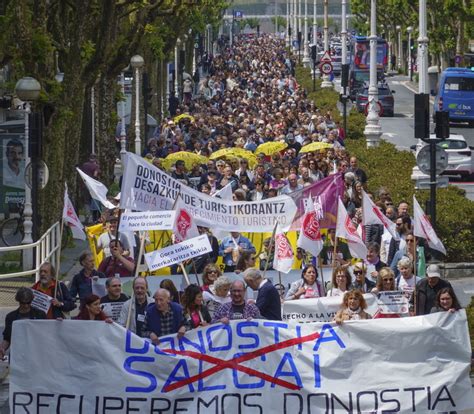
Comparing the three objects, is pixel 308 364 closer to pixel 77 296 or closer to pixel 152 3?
pixel 77 296

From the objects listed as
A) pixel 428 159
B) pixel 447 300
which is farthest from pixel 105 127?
pixel 447 300

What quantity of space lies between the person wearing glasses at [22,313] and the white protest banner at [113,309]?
824mm

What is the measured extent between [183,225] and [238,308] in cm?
279

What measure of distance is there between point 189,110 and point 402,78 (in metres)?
44.0

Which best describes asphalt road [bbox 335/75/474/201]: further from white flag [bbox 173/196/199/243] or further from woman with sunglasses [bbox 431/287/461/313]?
woman with sunglasses [bbox 431/287/461/313]

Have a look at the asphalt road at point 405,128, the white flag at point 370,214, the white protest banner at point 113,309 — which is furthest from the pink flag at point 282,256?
the asphalt road at point 405,128

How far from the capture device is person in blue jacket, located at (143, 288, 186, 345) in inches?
558

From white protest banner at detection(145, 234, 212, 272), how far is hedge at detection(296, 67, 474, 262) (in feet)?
33.5

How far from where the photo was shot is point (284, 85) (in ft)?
242

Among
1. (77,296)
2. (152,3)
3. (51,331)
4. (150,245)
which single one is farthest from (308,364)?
(152,3)

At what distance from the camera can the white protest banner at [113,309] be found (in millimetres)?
15016

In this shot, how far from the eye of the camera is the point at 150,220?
15.9 metres

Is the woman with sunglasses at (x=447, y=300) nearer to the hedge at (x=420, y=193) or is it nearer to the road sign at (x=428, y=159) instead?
the road sign at (x=428, y=159)

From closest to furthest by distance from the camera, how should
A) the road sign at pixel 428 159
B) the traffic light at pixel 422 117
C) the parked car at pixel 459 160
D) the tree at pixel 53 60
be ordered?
the road sign at pixel 428 159 → the tree at pixel 53 60 → the traffic light at pixel 422 117 → the parked car at pixel 459 160
